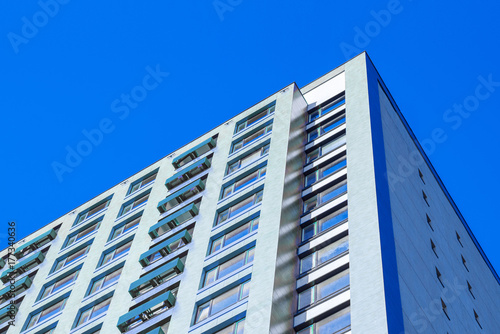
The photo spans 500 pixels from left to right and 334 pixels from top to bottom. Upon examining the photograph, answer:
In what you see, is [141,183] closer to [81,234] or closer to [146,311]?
[81,234]

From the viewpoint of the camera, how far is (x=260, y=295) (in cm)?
3644

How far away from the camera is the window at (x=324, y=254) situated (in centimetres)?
3906

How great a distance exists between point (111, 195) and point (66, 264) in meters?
7.75

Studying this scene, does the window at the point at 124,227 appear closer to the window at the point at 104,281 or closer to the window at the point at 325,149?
the window at the point at 104,281

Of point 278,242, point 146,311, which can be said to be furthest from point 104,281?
point 278,242

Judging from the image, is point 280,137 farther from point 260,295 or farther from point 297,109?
point 260,295

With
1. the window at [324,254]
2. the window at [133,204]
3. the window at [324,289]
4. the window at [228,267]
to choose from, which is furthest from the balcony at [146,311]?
the window at [133,204]

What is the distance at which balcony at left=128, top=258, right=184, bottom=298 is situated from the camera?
43.8 m

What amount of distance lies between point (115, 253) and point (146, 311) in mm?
11421

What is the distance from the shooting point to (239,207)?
4653 cm

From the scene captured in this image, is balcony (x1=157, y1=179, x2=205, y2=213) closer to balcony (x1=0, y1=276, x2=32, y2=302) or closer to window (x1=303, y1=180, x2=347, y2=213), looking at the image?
window (x1=303, y1=180, x2=347, y2=213)

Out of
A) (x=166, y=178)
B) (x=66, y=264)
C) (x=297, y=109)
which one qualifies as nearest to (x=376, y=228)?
(x=297, y=109)

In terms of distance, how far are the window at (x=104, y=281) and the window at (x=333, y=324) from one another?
682 inches

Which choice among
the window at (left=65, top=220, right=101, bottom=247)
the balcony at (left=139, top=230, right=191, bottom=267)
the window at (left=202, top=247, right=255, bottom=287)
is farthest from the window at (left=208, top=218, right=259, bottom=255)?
the window at (left=65, top=220, right=101, bottom=247)
